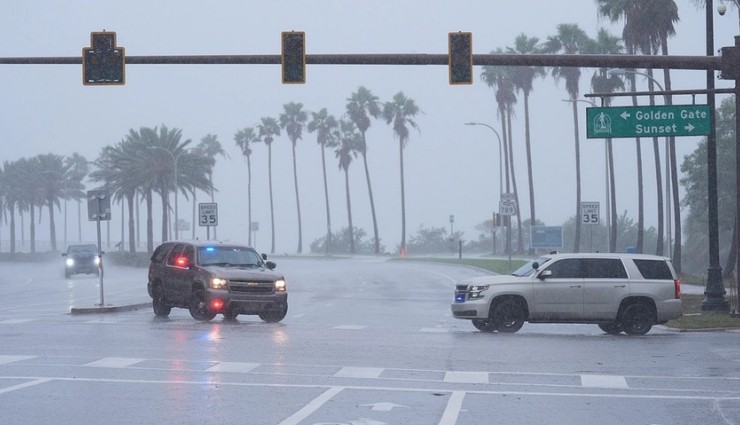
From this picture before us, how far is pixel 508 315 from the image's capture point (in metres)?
23.7

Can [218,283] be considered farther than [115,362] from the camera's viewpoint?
Yes

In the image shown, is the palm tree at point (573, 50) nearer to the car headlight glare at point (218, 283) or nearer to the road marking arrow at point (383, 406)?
the car headlight glare at point (218, 283)

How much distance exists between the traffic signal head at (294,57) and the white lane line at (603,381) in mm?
10549

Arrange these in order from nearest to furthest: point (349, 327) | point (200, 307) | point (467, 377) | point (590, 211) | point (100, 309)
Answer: point (467, 377) < point (349, 327) < point (200, 307) < point (100, 309) < point (590, 211)

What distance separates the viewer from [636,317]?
23797mm

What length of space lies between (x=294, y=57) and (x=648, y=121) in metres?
11.5

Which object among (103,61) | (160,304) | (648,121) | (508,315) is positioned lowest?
(508,315)

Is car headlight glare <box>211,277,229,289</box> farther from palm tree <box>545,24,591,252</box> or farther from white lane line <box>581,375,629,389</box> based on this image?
palm tree <box>545,24,591,252</box>

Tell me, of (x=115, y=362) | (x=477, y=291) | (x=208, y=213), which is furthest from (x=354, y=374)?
(x=208, y=213)

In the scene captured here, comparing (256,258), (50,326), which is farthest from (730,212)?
(50,326)

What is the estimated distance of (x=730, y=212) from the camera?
2894 inches

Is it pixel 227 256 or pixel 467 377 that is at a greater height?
pixel 227 256

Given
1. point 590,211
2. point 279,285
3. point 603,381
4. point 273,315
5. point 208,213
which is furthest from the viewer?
point 590,211

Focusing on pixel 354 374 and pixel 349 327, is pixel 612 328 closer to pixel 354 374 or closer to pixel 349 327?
pixel 349 327
